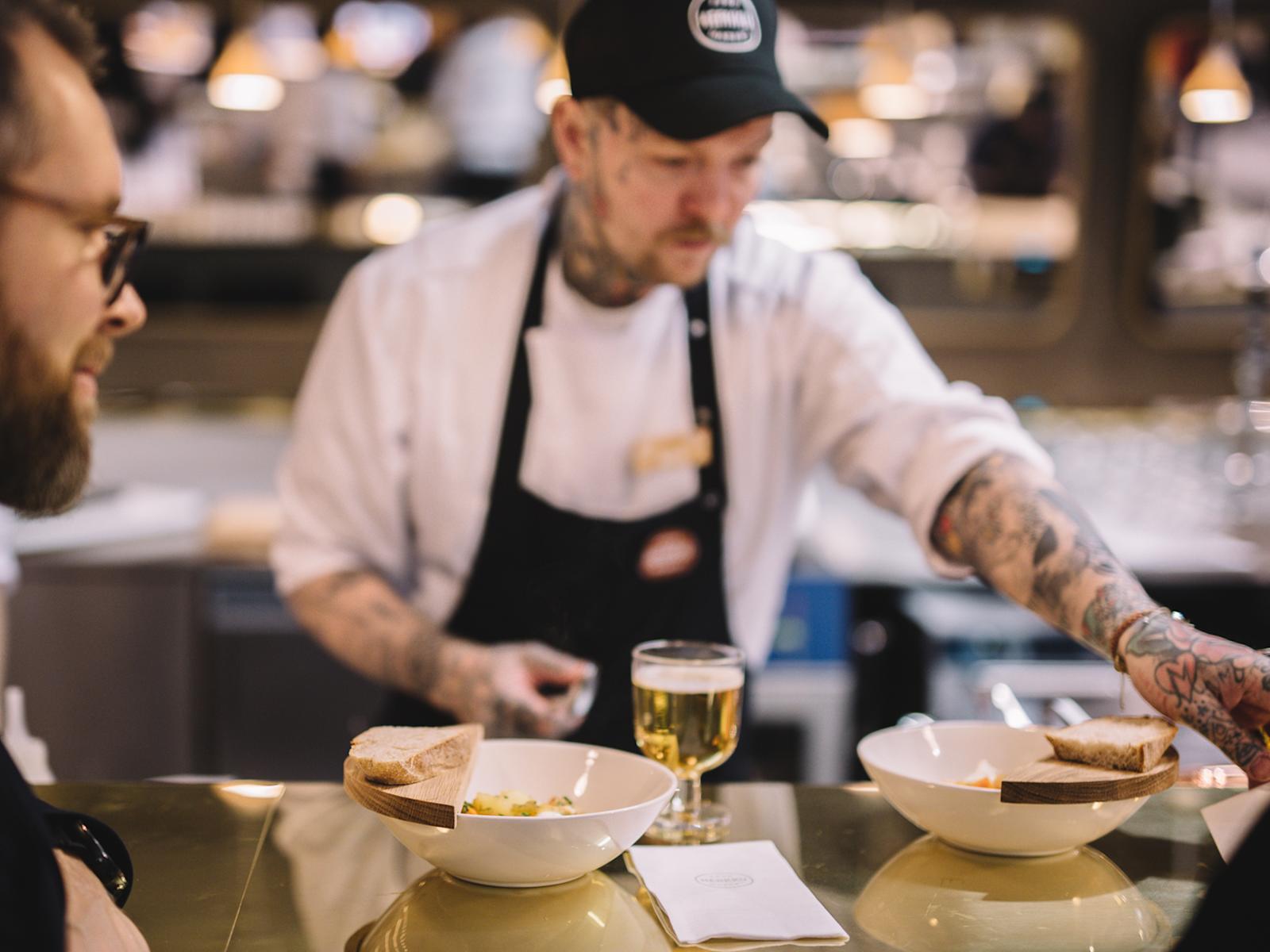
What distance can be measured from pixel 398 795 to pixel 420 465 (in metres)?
0.99

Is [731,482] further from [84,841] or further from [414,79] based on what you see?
[414,79]

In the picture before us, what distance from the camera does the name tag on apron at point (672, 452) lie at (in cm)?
204

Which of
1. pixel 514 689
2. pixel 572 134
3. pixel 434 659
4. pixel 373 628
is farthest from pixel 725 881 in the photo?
pixel 572 134

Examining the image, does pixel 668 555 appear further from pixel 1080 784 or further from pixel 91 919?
pixel 91 919

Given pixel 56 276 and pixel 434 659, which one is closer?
pixel 56 276

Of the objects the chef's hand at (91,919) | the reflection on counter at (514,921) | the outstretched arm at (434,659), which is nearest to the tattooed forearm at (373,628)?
the outstretched arm at (434,659)

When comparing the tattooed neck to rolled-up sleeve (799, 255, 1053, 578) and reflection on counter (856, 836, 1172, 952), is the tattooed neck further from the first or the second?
reflection on counter (856, 836, 1172, 952)

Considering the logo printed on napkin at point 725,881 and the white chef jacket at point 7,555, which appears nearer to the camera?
the logo printed on napkin at point 725,881

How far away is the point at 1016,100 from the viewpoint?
4.20m

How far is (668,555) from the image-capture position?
2033 millimetres

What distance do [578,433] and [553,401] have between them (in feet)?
0.21

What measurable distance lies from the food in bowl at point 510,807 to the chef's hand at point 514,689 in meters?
0.25

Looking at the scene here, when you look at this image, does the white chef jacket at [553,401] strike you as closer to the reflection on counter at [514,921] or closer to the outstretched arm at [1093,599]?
the outstretched arm at [1093,599]

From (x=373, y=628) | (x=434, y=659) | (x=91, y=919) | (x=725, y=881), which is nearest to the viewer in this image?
(x=91, y=919)
